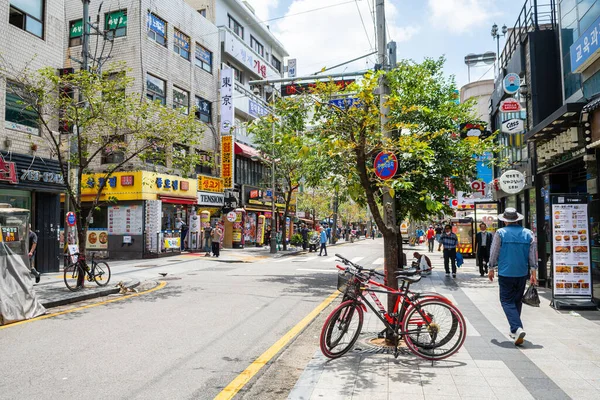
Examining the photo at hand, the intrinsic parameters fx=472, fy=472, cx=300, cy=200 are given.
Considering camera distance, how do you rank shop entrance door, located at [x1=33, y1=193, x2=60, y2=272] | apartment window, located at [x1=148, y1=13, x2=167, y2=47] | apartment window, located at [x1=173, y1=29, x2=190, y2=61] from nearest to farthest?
shop entrance door, located at [x1=33, y1=193, x2=60, y2=272], apartment window, located at [x1=148, y1=13, x2=167, y2=47], apartment window, located at [x1=173, y1=29, x2=190, y2=61]

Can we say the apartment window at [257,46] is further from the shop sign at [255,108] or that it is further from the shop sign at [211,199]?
the shop sign at [211,199]

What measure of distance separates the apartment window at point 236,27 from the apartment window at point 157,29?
31.3 ft

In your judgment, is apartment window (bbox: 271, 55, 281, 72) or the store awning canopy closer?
the store awning canopy

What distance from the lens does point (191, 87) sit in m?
27.9

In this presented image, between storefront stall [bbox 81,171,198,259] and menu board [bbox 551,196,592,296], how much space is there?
1817cm

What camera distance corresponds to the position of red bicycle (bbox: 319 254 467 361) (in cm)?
561

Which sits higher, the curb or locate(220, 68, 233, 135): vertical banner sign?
locate(220, 68, 233, 135): vertical banner sign

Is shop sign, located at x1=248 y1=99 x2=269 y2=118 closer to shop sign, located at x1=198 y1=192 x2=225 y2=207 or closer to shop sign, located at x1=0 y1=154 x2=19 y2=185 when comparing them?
shop sign, located at x1=198 y1=192 x2=225 y2=207

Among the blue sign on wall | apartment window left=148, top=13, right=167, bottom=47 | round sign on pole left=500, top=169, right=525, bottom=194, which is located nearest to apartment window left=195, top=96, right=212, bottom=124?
apartment window left=148, top=13, right=167, bottom=47

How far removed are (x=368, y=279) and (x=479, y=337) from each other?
230 cm

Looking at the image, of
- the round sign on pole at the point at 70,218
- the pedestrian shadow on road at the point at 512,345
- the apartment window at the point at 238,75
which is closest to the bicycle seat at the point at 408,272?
the pedestrian shadow on road at the point at 512,345

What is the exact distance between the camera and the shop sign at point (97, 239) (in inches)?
960

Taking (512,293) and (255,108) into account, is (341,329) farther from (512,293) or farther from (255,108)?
(255,108)

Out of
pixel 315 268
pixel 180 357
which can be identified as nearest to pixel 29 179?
pixel 315 268
